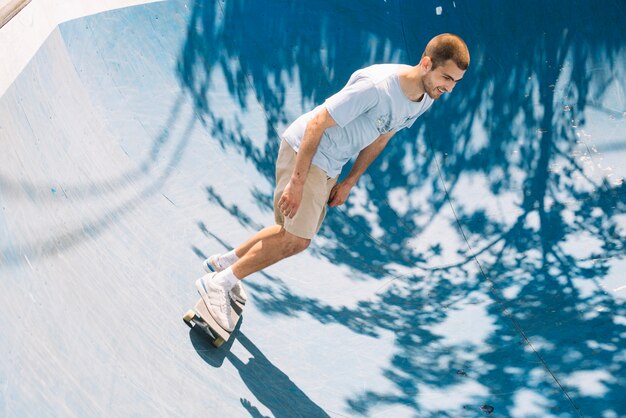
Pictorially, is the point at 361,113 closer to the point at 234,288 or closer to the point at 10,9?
the point at 234,288

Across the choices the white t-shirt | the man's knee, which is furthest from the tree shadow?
the white t-shirt

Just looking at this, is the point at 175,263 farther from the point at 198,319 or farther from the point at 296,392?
the point at 296,392

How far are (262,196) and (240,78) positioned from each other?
117 cm

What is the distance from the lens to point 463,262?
4.55m

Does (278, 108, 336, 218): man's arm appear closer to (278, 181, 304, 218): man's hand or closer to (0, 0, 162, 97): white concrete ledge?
(278, 181, 304, 218): man's hand

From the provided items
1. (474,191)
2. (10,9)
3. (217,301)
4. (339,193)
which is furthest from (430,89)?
(10,9)

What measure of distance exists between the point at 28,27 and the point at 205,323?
201 centimetres

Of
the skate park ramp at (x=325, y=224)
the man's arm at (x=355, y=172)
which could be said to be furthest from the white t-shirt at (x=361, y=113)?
the skate park ramp at (x=325, y=224)

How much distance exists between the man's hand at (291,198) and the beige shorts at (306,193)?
0.28 ft

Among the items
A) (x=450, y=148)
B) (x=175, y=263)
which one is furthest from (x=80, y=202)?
(x=450, y=148)

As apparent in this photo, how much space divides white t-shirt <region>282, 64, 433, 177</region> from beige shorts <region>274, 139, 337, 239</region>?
46 mm

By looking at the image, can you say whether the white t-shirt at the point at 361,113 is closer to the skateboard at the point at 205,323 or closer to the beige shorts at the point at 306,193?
the beige shorts at the point at 306,193

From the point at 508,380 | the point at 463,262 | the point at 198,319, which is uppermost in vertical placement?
the point at 463,262

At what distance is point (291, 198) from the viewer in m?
3.09
